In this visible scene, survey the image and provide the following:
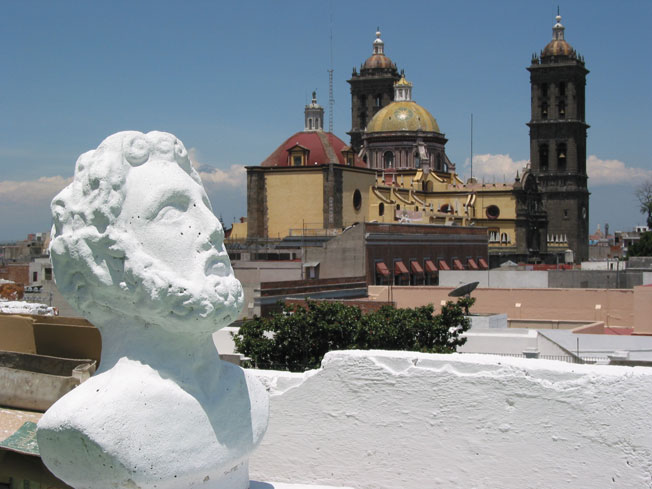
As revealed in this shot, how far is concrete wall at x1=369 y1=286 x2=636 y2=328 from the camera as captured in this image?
2570cm

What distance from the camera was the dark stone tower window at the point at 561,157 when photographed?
8800 cm

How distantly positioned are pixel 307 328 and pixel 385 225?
26752 mm

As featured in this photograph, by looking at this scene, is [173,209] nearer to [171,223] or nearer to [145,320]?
[171,223]

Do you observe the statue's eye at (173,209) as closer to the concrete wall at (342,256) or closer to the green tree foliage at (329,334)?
the green tree foliage at (329,334)

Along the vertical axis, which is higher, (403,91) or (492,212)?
(403,91)

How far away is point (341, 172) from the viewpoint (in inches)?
1967

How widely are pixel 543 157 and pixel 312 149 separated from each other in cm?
4301

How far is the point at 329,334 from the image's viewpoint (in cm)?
1424

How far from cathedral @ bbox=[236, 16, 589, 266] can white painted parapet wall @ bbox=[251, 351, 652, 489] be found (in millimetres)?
40264

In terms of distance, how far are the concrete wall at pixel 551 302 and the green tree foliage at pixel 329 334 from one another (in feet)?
40.3

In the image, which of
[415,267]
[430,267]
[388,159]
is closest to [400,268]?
[415,267]

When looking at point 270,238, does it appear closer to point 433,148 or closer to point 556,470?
point 433,148

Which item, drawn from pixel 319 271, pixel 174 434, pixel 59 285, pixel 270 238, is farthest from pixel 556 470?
pixel 270 238

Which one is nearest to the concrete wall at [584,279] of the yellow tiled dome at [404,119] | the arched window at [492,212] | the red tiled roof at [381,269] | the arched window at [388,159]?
the red tiled roof at [381,269]
